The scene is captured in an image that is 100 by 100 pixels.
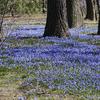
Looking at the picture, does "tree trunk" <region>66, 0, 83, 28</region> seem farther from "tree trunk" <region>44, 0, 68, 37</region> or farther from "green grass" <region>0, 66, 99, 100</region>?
"green grass" <region>0, 66, 99, 100</region>

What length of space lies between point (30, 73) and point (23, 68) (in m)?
0.88

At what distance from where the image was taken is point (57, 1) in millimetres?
21250

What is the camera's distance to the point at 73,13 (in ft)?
93.9

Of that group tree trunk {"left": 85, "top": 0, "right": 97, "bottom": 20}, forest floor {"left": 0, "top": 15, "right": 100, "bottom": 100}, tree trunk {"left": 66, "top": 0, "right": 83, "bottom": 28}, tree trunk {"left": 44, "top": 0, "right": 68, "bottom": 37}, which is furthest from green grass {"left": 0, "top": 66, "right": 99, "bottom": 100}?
tree trunk {"left": 85, "top": 0, "right": 97, "bottom": 20}

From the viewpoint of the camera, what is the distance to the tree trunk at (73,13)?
1121 inches

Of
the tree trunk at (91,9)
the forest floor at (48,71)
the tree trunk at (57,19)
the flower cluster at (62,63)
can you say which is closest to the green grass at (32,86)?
the forest floor at (48,71)

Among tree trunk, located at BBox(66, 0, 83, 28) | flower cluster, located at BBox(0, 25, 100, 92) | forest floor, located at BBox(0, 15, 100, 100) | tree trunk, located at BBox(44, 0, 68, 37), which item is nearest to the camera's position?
forest floor, located at BBox(0, 15, 100, 100)

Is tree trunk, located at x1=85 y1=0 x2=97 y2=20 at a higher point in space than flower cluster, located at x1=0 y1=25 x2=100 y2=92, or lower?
lower

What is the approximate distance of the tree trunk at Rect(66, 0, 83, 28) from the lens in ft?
93.4

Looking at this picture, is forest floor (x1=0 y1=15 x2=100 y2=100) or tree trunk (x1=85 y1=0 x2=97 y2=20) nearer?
forest floor (x1=0 y1=15 x2=100 y2=100)

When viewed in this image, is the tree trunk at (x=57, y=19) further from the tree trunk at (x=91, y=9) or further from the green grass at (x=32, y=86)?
the tree trunk at (x=91, y=9)

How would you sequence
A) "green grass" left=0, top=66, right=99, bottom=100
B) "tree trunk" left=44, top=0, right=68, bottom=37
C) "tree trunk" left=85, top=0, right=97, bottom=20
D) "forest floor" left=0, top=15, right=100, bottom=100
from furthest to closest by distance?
"tree trunk" left=85, top=0, right=97, bottom=20
"tree trunk" left=44, top=0, right=68, bottom=37
"forest floor" left=0, top=15, right=100, bottom=100
"green grass" left=0, top=66, right=99, bottom=100

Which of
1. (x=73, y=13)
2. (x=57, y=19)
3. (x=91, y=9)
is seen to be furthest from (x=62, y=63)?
(x=91, y=9)

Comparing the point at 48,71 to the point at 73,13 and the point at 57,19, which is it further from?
the point at 73,13
